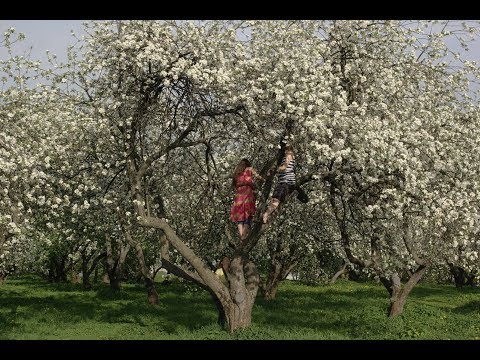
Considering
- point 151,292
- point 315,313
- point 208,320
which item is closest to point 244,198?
point 208,320

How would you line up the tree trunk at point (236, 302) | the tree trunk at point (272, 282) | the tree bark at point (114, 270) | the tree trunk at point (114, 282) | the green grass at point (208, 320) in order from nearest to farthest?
the tree trunk at point (236, 302) < the green grass at point (208, 320) < the tree trunk at point (272, 282) < the tree bark at point (114, 270) < the tree trunk at point (114, 282)

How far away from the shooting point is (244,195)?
63.9ft

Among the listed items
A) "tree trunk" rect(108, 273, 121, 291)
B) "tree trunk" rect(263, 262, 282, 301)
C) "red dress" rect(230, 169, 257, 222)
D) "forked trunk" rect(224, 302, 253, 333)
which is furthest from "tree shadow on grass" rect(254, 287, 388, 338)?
"tree trunk" rect(108, 273, 121, 291)

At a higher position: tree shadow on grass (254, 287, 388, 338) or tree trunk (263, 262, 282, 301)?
tree trunk (263, 262, 282, 301)

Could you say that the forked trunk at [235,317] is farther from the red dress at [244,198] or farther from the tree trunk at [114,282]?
the tree trunk at [114,282]

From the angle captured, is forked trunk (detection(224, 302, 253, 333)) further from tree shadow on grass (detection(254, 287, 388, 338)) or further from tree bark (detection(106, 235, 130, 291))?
tree bark (detection(106, 235, 130, 291))

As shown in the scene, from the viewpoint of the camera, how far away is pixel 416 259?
23312 millimetres

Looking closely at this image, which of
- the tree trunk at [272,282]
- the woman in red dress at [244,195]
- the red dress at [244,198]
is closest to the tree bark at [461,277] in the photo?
the tree trunk at [272,282]

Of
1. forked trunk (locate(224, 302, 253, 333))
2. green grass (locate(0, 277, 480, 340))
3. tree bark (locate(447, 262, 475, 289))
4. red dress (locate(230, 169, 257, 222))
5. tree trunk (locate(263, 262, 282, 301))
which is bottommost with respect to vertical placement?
green grass (locate(0, 277, 480, 340))

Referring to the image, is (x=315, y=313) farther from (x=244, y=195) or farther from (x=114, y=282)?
(x=114, y=282)

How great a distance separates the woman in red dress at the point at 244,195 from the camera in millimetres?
19016

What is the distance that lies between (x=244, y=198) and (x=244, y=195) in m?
0.09

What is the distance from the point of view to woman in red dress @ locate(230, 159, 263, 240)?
1902 centimetres
